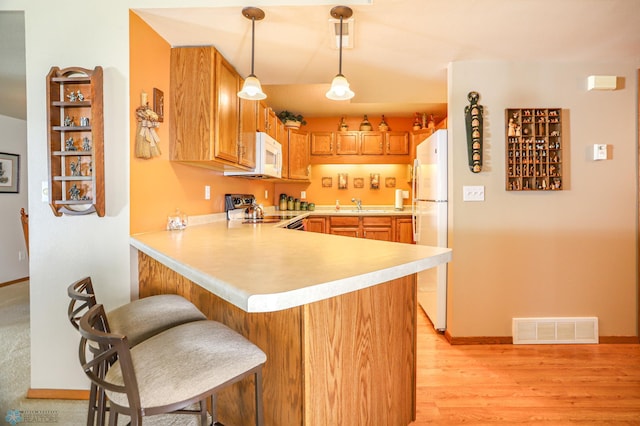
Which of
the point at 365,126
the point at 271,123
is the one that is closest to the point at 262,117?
the point at 271,123

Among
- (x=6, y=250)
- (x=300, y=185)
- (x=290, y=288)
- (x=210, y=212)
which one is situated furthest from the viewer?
(x=300, y=185)

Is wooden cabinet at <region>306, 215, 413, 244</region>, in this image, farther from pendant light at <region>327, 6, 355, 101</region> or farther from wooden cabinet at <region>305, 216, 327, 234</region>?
pendant light at <region>327, 6, 355, 101</region>

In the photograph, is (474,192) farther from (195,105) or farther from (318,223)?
(318,223)

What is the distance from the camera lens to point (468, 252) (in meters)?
2.62

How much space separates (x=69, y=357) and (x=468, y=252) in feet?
8.98

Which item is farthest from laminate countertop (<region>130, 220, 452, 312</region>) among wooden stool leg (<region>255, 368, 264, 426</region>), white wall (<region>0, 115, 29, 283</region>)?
white wall (<region>0, 115, 29, 283</region>)

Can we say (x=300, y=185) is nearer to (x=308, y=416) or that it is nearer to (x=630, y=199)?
(x=630, y=199)

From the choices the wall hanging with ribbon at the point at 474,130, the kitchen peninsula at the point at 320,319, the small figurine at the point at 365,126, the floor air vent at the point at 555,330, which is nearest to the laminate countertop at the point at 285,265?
the kitchen peninsula at the point at 320,319

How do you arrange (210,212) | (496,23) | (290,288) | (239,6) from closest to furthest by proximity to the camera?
(290,288) → (239,6) → (496,23) → (210,212)

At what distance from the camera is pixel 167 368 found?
91cm

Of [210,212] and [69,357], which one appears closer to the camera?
[69,357]

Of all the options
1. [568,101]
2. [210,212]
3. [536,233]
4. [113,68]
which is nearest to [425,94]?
[568,101]

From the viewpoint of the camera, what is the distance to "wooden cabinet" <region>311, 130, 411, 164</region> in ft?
16.1

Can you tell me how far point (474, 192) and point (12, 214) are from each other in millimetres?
5423
